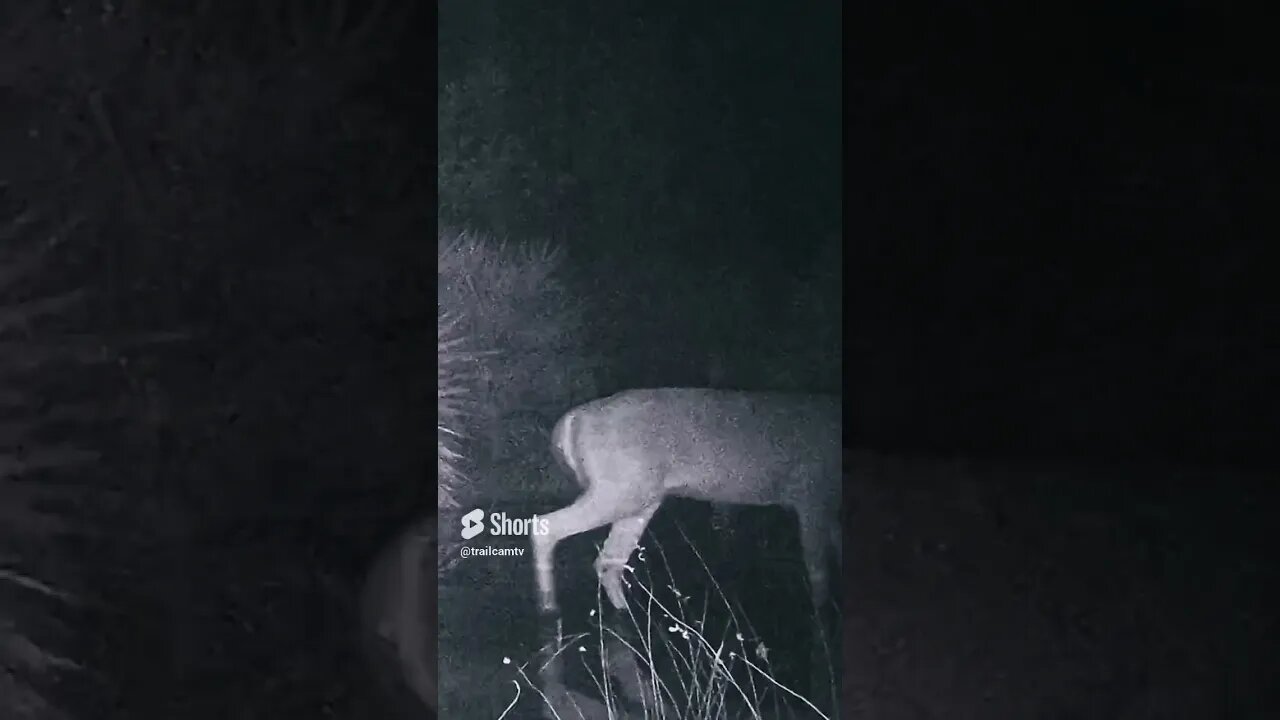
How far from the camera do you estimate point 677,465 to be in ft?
6.02

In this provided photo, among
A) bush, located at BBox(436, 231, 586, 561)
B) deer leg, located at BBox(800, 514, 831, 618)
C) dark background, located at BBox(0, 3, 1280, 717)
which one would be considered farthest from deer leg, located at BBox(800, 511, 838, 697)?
bush, located at BBox(436, 231, 586, 561)

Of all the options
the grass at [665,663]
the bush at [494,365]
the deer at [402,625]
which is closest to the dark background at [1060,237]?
the grass at [665,663]

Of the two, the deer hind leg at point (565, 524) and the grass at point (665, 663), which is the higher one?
the deer hind leg at point (565, 524)

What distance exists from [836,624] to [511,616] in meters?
0.57

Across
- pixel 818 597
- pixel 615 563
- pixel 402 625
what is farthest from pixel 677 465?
pixel 402 625

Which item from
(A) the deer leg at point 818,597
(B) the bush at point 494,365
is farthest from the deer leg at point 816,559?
(B) the bush at point 494,365

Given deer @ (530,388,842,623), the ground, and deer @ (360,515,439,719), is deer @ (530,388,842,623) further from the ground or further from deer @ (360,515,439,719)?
deer @ (360,515,439,719)

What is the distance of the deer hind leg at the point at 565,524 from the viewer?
1.82 m

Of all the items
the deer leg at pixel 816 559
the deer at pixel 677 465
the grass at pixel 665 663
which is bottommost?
the grass at pixel 665 663

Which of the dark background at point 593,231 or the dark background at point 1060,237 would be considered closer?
the dark background at point 593,231

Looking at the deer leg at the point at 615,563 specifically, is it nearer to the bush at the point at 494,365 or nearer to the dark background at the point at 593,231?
the bush at the point at 494,365

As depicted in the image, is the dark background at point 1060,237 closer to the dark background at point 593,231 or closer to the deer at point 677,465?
the dark background at point 593,231

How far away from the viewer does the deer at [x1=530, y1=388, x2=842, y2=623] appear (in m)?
1.82

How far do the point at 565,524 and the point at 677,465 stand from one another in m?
0.22
